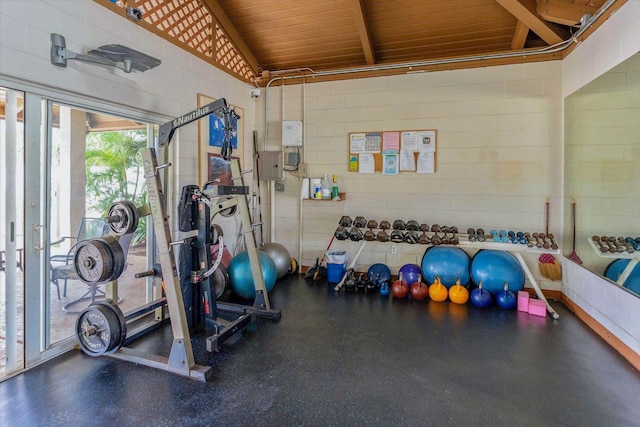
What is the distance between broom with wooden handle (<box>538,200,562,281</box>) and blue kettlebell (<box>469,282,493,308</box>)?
34.0 inches

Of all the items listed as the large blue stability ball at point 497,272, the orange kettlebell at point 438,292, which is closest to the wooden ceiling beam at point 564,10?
the large blue stability ball at point 497,272

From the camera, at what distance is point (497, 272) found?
3826 millimetres

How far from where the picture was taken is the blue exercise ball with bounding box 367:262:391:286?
4320mm

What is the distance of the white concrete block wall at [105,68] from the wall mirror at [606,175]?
4.10m

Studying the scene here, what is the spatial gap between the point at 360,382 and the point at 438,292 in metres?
1.93

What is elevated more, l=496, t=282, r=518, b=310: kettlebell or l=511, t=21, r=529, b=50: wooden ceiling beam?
l=511, t=21, r=529, b=50: wooden ceiling beam

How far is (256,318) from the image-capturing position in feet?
11.2

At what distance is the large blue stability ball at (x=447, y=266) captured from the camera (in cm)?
403

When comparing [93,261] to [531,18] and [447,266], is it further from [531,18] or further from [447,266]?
[531,18]

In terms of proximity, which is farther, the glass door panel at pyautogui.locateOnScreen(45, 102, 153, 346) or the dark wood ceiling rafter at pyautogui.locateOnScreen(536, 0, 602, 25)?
the dark wood ceiling rafter at pyautogui.locateOnScreen(536, 0, 602, 25)

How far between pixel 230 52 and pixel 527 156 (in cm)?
400

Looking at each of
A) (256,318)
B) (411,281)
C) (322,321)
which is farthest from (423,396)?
(411,281)

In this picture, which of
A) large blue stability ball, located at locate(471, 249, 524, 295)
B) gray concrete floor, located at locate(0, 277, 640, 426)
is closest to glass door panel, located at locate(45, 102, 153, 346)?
gray concrete floor, located at locate(0, 277, 640, 426)

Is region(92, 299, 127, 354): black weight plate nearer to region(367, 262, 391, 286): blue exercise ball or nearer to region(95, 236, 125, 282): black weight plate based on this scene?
region(95, 236, 125, 282): black weight plate
